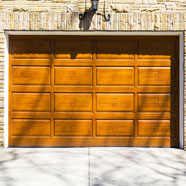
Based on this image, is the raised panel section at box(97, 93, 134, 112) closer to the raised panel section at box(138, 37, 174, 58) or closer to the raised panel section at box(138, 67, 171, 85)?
the raised panel section at box(138, 67, 171, 85)

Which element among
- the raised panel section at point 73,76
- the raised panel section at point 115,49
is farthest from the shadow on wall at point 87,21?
the raised panel section at point 73,76

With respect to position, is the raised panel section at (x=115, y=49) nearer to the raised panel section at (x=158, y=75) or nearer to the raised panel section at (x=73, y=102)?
the raised panel section at (x=158, y=75)

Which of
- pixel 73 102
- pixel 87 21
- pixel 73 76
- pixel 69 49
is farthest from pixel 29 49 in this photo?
pixel 73 102

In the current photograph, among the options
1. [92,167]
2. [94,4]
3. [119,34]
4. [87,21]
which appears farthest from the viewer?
[119,34]

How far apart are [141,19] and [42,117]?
119 inches

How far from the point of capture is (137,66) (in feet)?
17.9

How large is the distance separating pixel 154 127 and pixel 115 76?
1.43m

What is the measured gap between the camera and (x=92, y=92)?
5445 mm

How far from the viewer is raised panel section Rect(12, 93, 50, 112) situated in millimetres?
5418

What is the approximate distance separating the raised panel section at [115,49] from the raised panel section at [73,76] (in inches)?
18.3

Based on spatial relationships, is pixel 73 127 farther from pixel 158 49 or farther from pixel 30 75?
pixel 158 49

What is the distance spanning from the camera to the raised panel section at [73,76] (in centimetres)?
544

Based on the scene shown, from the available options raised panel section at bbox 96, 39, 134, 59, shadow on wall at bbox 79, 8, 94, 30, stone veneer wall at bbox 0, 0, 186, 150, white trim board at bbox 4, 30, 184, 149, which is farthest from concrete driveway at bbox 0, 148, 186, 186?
shadow on wall at bbox 79, 8, 94, 30

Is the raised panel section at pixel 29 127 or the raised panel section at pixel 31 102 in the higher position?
the raised panel section at pixel 31 102
